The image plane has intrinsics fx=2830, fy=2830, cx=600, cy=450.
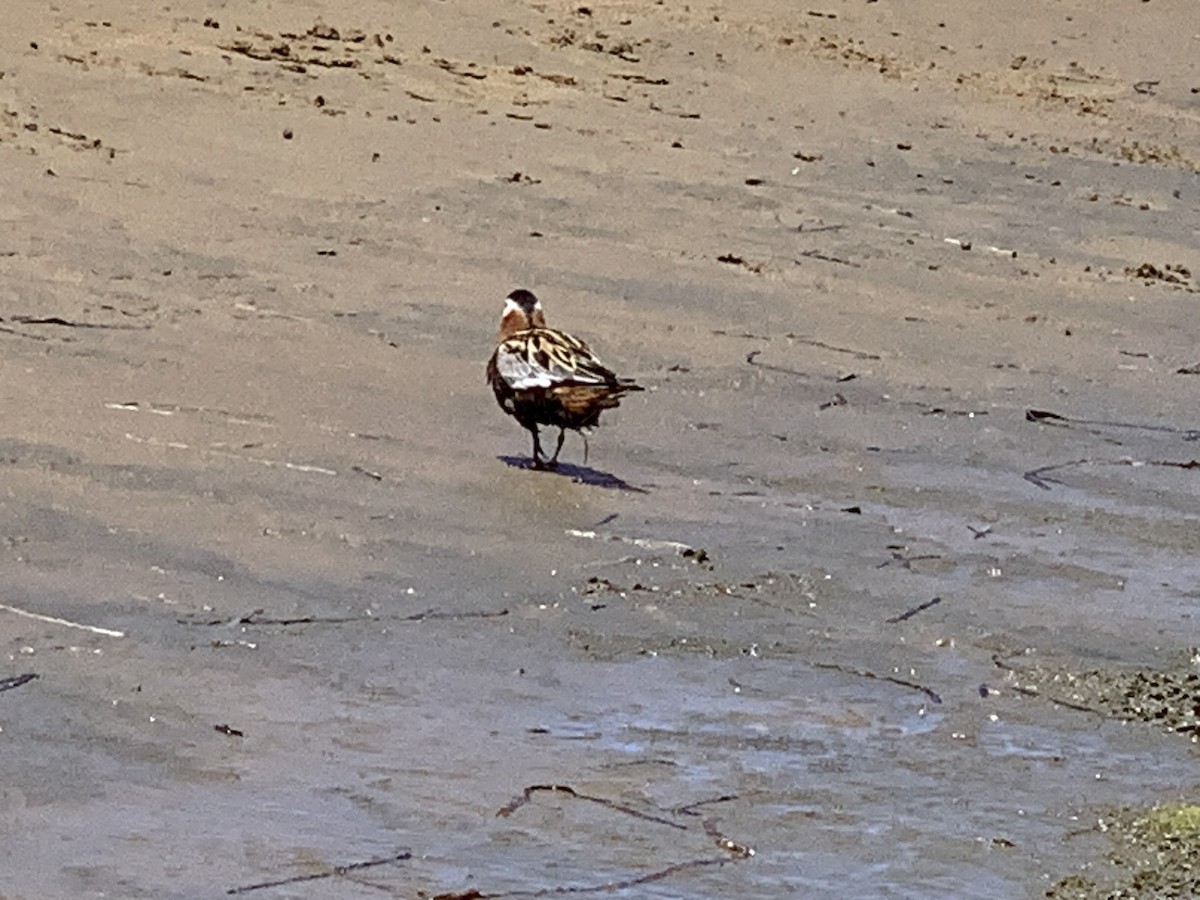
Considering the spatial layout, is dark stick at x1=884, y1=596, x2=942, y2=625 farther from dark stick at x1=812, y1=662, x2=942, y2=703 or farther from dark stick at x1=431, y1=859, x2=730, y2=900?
dark stick at x1=431, y1=859, x2=730, y2=900

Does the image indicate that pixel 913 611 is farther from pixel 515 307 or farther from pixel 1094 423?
pixel 1094 423

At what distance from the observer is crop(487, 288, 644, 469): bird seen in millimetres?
8898

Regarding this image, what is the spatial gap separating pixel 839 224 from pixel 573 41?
2177mm

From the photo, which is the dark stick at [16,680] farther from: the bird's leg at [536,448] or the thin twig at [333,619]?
the bird's leg at [536,448]

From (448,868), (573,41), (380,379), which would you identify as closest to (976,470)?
(380,379)

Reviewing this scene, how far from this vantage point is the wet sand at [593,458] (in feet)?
18.5

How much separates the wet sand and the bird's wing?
264 mm

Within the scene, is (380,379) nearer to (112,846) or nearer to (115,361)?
(115,361)

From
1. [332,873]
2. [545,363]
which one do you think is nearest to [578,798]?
[332,873]

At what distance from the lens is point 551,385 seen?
8.86 meters

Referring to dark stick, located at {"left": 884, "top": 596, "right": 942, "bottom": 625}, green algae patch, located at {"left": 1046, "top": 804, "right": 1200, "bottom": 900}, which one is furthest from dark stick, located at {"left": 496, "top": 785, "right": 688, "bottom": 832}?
dark stick, located at {"left": 884, "top": 596, "right": 942, "bottom": 625}

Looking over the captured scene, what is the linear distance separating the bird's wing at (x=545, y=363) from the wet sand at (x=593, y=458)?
264 mm

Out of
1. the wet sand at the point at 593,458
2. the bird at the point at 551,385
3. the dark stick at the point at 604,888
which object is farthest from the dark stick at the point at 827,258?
the dark stick at the point at 604,888

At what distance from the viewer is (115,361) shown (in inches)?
356
